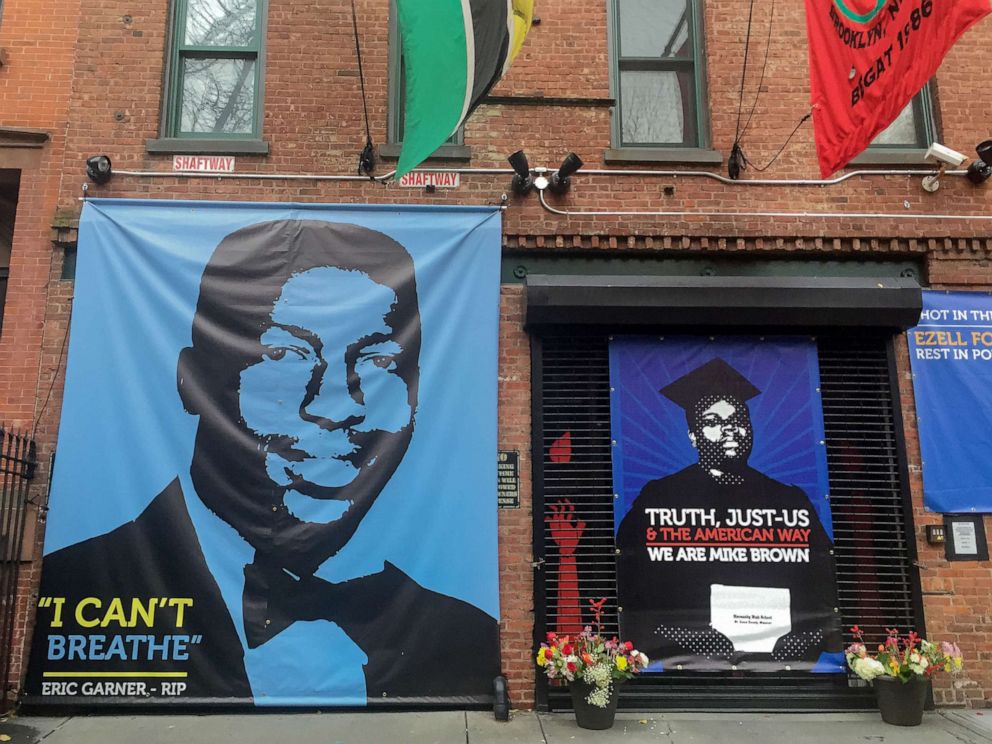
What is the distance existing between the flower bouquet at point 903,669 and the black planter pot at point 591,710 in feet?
7.14

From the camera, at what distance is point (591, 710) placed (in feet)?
20.7

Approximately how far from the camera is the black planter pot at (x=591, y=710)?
6.30 m

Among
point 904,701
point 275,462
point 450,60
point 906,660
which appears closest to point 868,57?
point 450,60

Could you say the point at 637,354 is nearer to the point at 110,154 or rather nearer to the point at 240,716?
the point at 240,716

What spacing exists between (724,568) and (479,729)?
103 inches

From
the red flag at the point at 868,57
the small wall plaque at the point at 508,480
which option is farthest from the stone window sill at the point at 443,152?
the red flag at the point at 868,57

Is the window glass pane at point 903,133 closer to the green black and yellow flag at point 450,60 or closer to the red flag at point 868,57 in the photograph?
the red flag at point 868,57

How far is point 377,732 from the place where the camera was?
6184mm

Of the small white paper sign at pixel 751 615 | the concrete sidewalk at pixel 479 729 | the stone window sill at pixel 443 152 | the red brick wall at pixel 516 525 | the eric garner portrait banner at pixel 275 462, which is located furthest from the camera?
the stone window sill at pixel 443 152

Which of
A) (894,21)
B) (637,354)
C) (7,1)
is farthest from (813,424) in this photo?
A: (7,1)

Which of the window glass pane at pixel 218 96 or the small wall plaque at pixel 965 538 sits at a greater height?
the window glass pane at pixel 218 96

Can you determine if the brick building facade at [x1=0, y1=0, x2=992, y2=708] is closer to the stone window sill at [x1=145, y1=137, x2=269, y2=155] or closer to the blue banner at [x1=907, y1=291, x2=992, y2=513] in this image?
the stone window sill at [x1=145, y1=137, x2=269, y2=155]

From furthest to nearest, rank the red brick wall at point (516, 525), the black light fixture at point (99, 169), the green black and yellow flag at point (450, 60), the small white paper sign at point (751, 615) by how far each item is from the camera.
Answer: the black light fixture at point (99, 169) < the small white paper sign at point (751, 615) < the red brick wall at point (516, 525) < the green black and yellow flag at point (450, 60)

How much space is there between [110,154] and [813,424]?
733 centimetres
